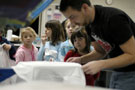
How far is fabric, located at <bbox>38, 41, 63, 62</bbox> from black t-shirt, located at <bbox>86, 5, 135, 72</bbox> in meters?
0.86

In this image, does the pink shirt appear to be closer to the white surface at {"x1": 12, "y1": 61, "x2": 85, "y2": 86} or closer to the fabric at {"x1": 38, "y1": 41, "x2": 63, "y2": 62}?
the fabric at {"x1": 38, "y1": 41, "x2": 63, "y2": 62}

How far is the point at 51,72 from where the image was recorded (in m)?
0.77

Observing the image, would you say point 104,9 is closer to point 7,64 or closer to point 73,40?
point 73,40

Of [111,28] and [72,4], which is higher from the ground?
[72,4]

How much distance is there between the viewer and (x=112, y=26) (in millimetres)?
854

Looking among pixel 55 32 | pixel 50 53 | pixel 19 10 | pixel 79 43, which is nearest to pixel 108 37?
pixel 19 10

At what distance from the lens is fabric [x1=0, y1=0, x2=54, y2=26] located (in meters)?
0.77

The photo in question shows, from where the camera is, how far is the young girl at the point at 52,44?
1918mm

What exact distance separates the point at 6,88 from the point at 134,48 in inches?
23.5

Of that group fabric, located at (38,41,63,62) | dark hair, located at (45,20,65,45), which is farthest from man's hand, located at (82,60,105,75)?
dark hair, located at (45,20,65,45)

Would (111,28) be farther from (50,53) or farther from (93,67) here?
(50,53)

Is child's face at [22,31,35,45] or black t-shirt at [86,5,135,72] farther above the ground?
black t-shirt at [86,5,135,72]

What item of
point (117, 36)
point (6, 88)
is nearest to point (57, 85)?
point (6, 88)

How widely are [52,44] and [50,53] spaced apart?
13 centimetres
